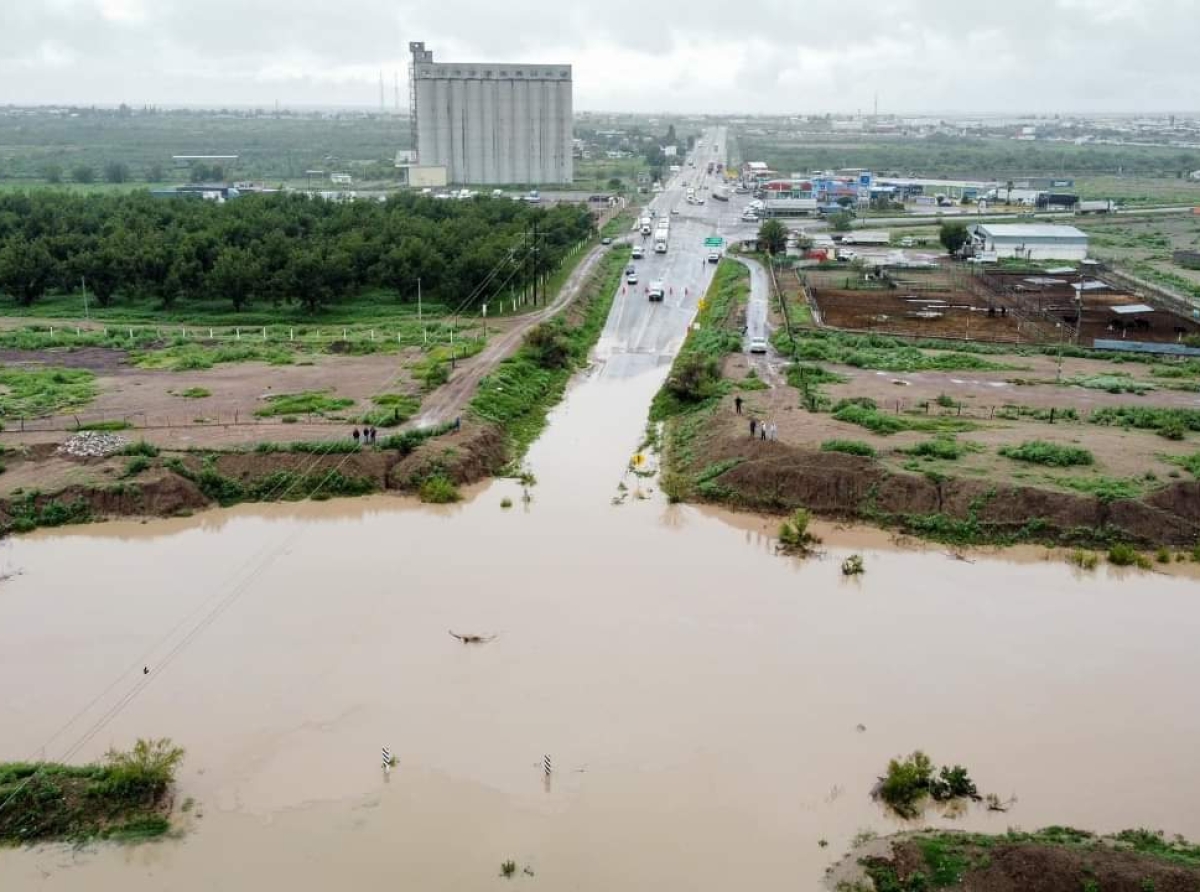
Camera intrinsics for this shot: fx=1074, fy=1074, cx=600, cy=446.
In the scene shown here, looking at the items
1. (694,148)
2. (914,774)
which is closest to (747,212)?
(914,774)

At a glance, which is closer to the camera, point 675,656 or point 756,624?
point 675,656

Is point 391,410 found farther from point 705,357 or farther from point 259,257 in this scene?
point 259,257

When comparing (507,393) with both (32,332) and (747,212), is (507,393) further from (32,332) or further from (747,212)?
(747,212)

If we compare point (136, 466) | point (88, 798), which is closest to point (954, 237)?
point (136, 466)

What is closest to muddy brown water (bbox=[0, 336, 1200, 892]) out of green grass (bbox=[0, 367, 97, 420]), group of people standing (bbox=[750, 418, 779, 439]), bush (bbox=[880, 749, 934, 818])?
bush (bbox=[880, 749, 934, 818])

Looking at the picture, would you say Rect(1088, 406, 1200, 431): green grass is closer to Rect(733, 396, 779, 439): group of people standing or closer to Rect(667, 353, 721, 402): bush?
Rect(733, 396, 779, 439): group of people standing

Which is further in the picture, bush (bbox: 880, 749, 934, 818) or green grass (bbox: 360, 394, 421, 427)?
green grass (bbox: 360, 394, 421, 427)
